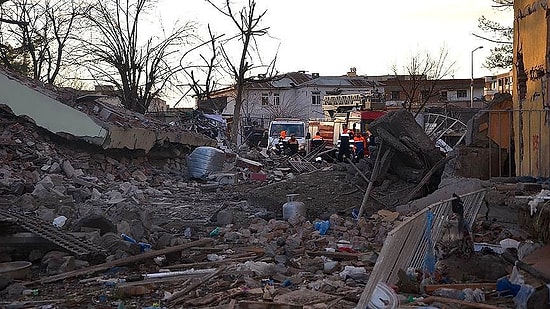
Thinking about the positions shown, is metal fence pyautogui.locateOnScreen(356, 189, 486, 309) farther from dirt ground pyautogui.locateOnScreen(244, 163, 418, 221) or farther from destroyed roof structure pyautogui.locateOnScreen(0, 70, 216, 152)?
destroyed roof structure pyautogui.locateOnScreen(0, 70, 216, 152)

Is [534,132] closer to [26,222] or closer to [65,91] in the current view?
A: [26,222]

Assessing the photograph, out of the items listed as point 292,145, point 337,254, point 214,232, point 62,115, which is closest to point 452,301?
point 337,254

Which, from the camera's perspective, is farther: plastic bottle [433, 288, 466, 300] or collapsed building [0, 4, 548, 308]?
collapsed building [0, 4, 548, 308]

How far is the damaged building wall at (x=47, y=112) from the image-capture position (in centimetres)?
1852

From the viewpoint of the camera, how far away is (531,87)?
41.0 feet

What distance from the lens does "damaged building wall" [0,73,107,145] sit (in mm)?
18516

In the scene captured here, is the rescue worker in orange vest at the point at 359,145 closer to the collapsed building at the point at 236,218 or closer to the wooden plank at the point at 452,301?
the collapsed building at the point at 236,218

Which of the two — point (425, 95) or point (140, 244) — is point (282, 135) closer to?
point (425, 95)

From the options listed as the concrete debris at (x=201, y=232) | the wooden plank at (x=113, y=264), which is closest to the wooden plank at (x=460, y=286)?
the concrete debris at (x=201, y=232)

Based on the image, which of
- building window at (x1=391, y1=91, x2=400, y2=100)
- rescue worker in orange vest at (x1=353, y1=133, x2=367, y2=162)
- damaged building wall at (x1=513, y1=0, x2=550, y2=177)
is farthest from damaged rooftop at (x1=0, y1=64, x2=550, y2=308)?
building window at (x1=391, y1=91, x2=400, y2=100)

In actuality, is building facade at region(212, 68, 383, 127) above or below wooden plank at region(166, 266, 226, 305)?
above

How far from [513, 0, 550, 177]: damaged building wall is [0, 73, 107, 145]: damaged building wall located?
10.8 metres

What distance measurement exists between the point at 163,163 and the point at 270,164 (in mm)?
5276

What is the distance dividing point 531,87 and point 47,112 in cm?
1263
